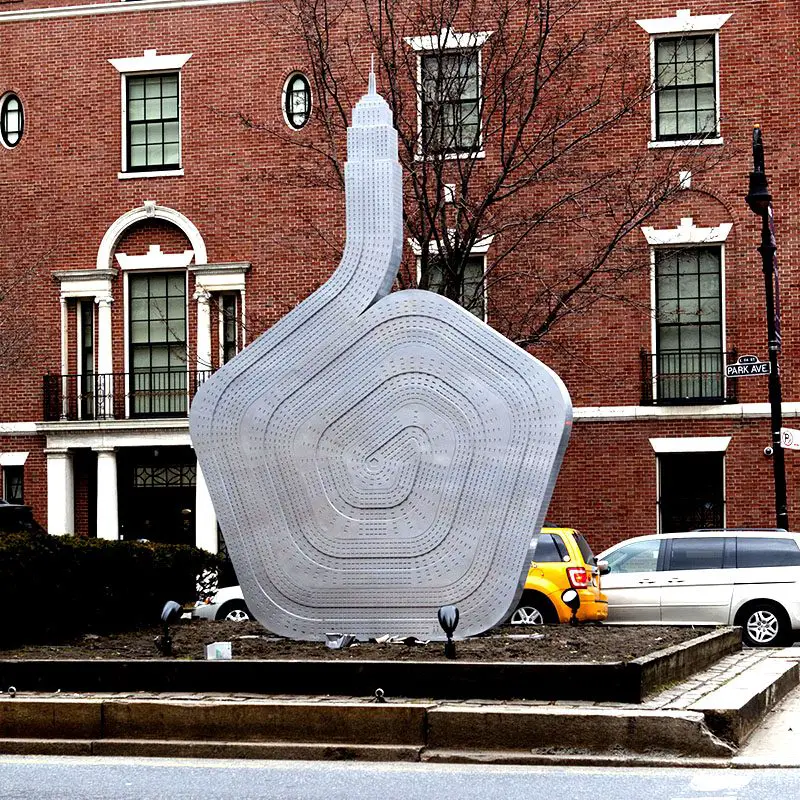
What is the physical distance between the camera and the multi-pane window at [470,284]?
26844 mm

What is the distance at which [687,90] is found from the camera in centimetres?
3123

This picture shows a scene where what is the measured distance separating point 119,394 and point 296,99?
670cm

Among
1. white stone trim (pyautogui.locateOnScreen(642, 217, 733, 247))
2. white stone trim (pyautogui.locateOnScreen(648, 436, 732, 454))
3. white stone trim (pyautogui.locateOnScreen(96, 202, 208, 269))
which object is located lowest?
white stone trim (pyautogui.locateOnScreen(648, 436, 732, 454))

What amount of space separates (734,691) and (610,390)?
59.1ft

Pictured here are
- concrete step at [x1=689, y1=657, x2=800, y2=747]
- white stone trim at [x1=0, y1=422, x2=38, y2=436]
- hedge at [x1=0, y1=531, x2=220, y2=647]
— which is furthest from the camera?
white stone trim at [x1=0, y1=422, x2=38, y2=436]

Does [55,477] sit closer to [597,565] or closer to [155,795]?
[597,565]

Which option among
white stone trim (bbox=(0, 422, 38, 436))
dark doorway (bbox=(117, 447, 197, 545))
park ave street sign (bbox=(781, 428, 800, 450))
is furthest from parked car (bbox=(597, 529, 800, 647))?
white stone trim (bbox=(0, 422, 38, 436))

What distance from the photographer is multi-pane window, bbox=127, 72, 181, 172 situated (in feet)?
110

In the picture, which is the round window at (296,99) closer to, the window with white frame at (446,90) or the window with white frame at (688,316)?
the window with white frame at (446,90)

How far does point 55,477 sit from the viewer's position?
33469mm

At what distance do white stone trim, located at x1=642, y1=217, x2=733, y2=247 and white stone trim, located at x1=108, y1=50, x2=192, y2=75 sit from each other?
9884 millimetres

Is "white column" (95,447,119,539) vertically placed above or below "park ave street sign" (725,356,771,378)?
below

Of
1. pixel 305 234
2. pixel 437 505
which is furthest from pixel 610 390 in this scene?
pixel 437 505

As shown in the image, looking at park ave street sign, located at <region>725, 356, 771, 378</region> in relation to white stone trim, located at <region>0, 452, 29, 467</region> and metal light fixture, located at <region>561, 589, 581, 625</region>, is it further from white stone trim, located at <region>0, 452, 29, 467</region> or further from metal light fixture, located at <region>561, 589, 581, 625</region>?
white stone trim, located at <region>0, 452, 29, 467</region>
